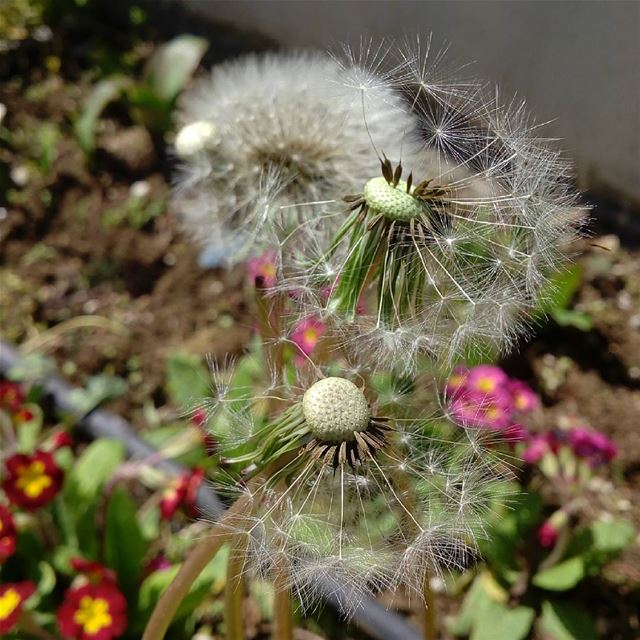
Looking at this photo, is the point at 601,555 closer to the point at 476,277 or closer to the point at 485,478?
the point at 485,478

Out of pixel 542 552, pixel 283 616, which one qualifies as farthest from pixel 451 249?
pixel 542 552

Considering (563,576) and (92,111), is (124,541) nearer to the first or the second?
(563,576)

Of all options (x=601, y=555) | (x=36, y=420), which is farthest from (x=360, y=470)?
(x=36, y=420)

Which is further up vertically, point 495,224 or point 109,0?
point 495,224

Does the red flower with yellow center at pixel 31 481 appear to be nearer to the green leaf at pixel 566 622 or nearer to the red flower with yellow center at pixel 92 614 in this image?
the red flower with yellow center at pixel 92 614

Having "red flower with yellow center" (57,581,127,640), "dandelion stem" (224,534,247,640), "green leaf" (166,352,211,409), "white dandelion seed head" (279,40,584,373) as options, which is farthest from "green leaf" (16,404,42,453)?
"white dandelion seed head" (279,40,584,373)

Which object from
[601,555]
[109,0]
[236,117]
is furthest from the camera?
[109,0]

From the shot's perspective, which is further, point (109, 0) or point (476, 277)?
point (109, 0)
